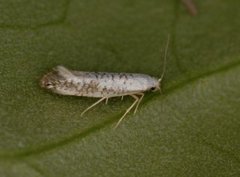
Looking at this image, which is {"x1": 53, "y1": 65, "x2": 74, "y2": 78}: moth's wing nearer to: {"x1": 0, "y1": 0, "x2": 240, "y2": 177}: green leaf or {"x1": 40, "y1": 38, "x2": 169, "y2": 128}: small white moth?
{"x1": 40, "y1": 38, "x2": 169, "y2": 128}: small white moth

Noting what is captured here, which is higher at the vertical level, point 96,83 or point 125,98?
point 96,83

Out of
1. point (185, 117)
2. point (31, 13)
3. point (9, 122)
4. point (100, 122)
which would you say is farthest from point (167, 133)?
point (31, 13)

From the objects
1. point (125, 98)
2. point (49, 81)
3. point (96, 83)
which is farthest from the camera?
point (125, 98)

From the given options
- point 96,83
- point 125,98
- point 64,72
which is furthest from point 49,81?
point 125,98

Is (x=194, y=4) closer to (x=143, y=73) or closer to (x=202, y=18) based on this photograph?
(x=202, y=18)

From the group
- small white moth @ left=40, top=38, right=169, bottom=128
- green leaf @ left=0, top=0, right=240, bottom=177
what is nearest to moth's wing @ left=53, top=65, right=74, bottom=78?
small white moth @ left=40, top=38, right=169, bottom=128

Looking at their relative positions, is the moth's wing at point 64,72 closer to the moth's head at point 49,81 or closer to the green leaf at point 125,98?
the moth's head at point 49,81

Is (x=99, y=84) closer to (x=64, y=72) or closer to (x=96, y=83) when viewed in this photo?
(x=96, y=83)
